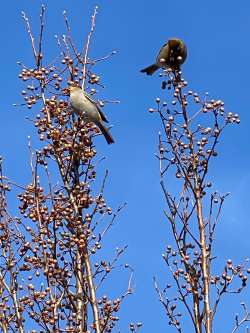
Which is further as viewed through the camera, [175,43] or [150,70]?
[150,70]

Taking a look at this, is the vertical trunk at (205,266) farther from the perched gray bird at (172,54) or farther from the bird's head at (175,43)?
A: the bird's head at (175,43)

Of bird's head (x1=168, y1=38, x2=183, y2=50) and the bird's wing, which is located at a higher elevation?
the bird's wing

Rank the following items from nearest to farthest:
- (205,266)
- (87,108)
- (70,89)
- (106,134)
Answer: (205,266), (70,89), (87,108), (106,134)

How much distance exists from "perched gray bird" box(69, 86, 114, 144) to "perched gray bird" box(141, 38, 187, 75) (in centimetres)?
123

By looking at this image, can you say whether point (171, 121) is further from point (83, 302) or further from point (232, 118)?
point (83, 302)

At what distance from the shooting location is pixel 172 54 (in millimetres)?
8516

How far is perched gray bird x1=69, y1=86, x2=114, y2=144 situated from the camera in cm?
947

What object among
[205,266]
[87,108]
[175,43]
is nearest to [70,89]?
[87,108]

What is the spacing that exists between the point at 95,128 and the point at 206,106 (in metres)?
2.10

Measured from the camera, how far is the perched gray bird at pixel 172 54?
27.4ft

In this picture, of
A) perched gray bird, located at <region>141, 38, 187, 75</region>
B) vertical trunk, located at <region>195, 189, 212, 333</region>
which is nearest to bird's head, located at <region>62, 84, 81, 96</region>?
perched gray bird, located at <region>141, 38, 187, 75</region>

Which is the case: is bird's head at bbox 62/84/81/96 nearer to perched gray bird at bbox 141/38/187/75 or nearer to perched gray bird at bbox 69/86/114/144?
perched gray bird at bbox 69/86/114/144

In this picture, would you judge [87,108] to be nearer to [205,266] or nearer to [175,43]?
[175,43]

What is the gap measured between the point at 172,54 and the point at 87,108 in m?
1.72
